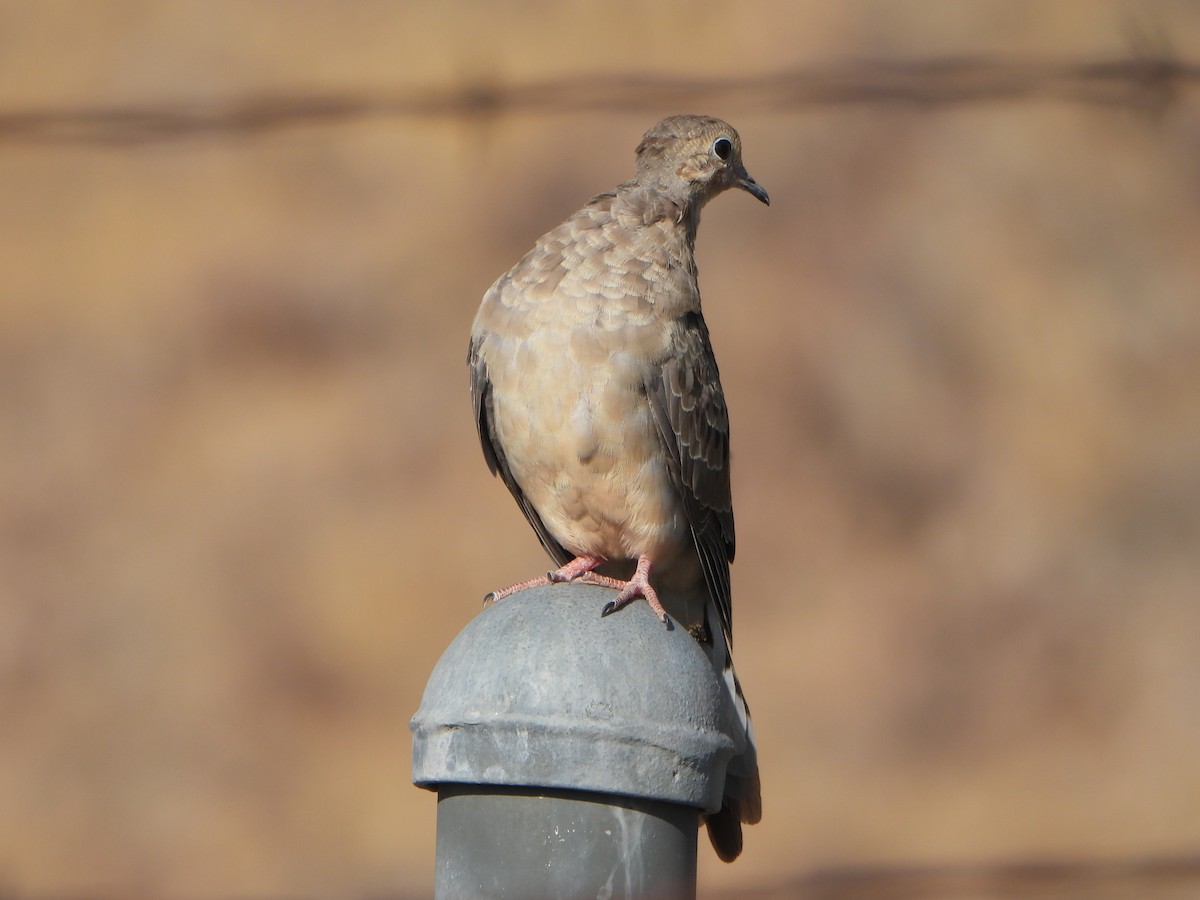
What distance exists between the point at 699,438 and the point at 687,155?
77cm

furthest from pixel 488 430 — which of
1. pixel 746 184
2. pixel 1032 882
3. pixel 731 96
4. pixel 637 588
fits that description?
pixel 1032 882

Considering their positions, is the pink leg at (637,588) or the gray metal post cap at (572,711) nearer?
the gray metal post cap at (572,711)

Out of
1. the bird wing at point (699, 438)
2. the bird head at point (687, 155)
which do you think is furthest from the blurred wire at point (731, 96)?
the bird head at point (687, 155)

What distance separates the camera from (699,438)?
3777 millimetres

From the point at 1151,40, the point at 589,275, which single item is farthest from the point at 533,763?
the point at 589,275

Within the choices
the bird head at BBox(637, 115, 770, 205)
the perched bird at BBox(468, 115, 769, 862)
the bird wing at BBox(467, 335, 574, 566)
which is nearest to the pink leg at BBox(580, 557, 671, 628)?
the perched bird at BBox(468, 115, 769, 862)

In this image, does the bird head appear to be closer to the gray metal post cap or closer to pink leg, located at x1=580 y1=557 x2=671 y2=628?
pink leg, located at x1=580 y1=557 x2=671 y2=628

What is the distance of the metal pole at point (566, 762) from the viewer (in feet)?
6.38

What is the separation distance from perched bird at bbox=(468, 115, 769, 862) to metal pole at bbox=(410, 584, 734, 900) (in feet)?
3.73

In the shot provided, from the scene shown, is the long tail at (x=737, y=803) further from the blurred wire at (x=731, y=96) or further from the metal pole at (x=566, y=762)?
the blurred wire at (x=731, y=96)

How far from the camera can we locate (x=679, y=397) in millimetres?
3654

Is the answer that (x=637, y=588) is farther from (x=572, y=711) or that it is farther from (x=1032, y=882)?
(x=1032, y=882)

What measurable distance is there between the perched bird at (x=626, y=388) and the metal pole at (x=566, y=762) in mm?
1138

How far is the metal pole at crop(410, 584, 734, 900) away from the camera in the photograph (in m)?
1.94
